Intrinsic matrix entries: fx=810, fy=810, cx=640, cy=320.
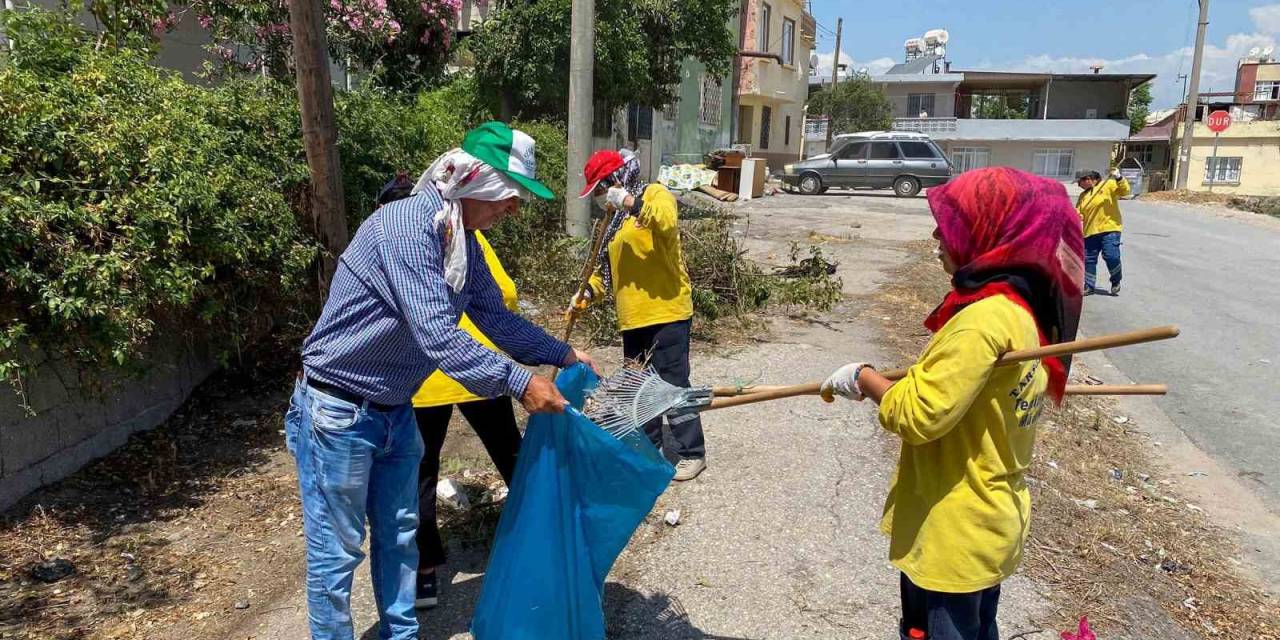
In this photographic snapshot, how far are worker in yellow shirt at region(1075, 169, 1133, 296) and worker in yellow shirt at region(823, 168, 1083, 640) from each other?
914cm

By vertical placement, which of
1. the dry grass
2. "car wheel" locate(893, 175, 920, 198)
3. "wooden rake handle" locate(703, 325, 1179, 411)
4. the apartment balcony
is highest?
the apartment balcony

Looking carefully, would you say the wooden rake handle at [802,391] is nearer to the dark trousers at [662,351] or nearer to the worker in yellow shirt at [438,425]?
the worker in yellow shirt at [438,425]

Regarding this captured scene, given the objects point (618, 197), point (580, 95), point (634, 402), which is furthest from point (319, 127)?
point (580, 95)

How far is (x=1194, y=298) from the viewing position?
31.9ft

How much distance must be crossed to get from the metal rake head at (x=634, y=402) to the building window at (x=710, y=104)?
2269cm

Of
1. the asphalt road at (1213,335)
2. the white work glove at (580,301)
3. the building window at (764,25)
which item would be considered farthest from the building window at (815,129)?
the white work glove at (580,301)

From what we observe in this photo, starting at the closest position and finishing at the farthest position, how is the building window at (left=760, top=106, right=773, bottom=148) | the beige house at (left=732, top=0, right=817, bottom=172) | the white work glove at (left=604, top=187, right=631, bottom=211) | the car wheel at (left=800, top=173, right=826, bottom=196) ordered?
the white work glove at (left=604, top=187, right=631, bottom=211)
the car wheel at (left=800, top=173, right=826, bottom=196)
the beige house at (left=732, top=0, right=817, bottom=172)
the building window at (left=760, top=106, right=773, bottom=148)

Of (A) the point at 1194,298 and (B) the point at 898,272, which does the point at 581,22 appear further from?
(A) the point at 1194,298

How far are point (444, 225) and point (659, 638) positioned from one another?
167 centimetres

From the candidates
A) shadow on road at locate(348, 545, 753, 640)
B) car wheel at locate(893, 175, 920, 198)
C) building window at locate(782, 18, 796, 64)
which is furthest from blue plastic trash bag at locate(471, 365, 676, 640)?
building window at locate(782, 18, 796, 64)

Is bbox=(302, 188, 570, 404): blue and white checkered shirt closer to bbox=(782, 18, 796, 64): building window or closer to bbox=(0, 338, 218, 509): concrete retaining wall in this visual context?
bbox=(0, 338, 218, 509): concrete retaining wall

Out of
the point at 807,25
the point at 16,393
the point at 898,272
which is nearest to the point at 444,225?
the point at 16,393

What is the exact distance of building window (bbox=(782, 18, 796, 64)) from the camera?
31.4 meters

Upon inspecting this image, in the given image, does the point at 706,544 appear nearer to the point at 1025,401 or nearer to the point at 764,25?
the point at 1025,401
